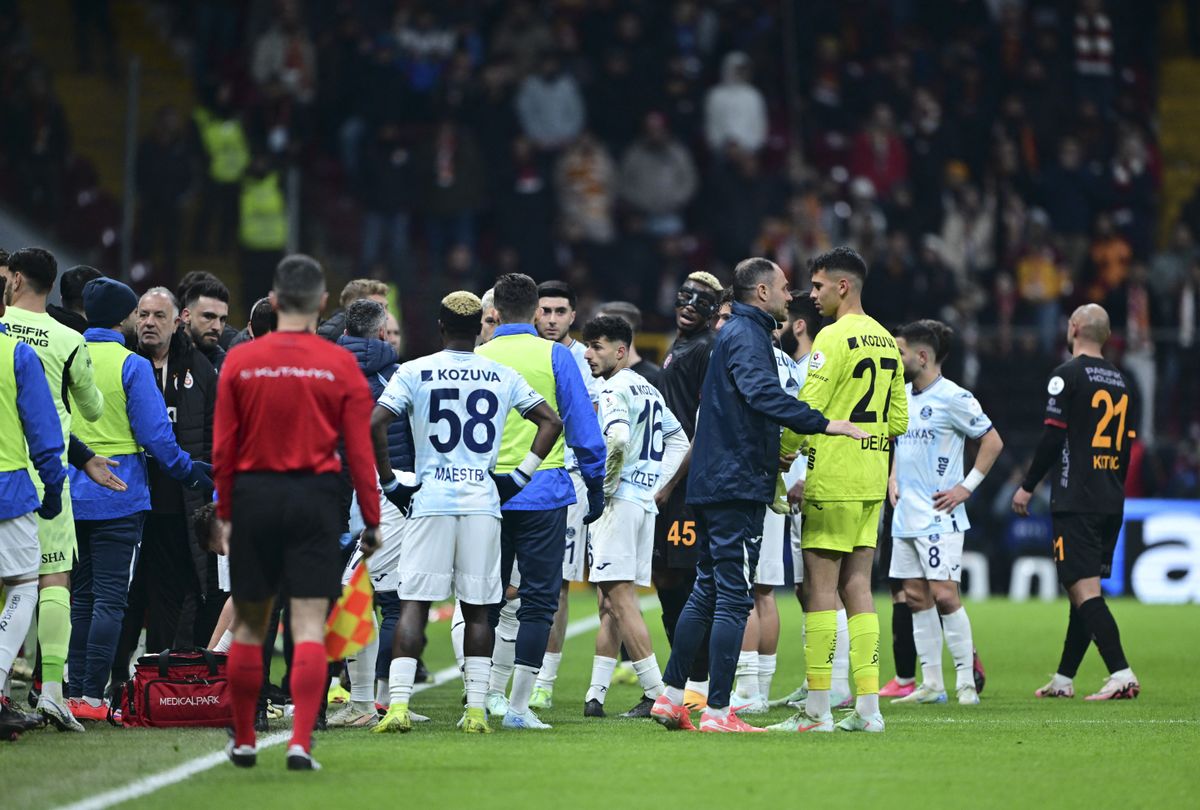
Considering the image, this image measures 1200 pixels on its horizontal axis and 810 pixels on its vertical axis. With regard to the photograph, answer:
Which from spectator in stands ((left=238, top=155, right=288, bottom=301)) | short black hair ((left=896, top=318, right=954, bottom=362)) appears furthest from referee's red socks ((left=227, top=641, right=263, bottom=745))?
spectator in stands ((left=238, top=155, right=288, bottom=301))

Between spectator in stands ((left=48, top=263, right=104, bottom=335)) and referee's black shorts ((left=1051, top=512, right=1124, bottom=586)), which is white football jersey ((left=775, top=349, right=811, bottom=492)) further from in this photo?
spectator in stands ((left=48, top=263, right=104, bottom=335))

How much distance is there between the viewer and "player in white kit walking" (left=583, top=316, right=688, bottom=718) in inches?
427

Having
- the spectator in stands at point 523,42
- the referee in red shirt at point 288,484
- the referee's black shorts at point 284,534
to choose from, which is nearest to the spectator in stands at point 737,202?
the spectator in stands at point 523,42

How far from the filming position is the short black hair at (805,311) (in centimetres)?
1211

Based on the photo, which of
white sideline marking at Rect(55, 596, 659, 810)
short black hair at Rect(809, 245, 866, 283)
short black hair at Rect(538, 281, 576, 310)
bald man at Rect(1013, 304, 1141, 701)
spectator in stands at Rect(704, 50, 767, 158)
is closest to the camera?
white sideline marking at Rect(55, 596, 659, 810)

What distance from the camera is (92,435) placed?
34.8ft

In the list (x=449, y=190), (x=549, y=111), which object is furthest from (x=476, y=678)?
(x=549, y=111)

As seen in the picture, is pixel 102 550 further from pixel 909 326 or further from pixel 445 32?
pixel 445 32

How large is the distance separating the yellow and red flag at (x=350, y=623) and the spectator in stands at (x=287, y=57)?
16.9 metres

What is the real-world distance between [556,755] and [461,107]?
16742 millimetres

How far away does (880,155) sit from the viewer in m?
25.0

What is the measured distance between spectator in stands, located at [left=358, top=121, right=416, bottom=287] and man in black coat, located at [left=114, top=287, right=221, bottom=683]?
33.7 feet

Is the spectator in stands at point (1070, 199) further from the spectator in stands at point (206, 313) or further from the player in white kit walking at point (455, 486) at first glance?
the player in white kit walking at point (455, 486)

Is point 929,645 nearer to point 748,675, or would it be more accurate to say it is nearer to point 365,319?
point 748,675
